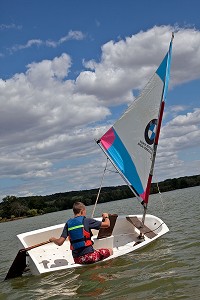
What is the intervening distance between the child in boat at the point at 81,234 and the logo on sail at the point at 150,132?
124 inches

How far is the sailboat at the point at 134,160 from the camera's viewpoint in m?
10.8

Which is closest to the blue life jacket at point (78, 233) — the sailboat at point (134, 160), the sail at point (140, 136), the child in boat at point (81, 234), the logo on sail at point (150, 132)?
the child in boat at point (81, 234)

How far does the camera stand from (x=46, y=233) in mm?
11180

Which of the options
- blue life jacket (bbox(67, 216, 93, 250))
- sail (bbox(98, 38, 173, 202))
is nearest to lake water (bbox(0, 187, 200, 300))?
blue life jacket (bbox(67, 216, 93, 250))

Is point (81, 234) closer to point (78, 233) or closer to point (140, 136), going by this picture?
point (78, 233)

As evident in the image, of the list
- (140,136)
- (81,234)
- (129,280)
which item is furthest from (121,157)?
(129,280)

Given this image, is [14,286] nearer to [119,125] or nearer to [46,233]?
[46,233]

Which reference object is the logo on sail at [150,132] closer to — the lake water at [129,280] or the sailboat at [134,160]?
the sailboat at [134,160]

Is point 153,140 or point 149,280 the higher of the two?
point 153,140

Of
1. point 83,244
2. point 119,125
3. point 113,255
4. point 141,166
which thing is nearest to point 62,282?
point 83,244

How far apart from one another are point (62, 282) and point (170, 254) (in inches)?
109

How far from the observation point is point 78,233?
8.76 metres

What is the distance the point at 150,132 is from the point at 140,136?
0.36m

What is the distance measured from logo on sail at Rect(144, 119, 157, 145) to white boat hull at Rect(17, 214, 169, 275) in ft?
8.49
